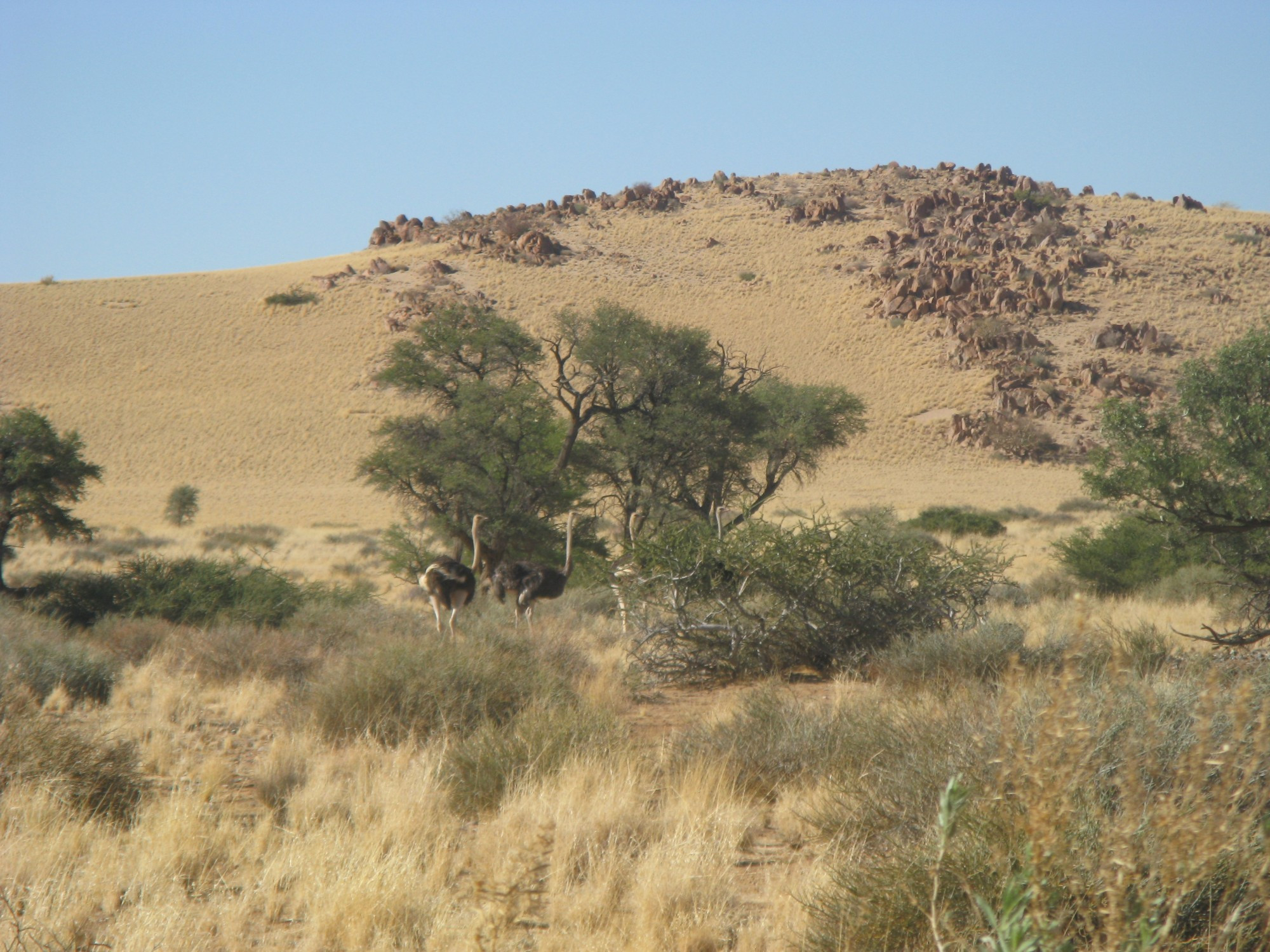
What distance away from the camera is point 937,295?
256 ft

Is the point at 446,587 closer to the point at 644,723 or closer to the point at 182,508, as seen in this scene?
the point at 644,723

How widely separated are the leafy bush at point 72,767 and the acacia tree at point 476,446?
38.1ft

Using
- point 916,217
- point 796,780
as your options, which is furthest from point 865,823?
point 916,217

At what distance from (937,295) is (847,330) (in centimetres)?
767

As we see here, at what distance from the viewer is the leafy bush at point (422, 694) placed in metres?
8.18

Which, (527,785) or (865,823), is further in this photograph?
(527,785)

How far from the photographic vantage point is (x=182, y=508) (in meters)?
41.3

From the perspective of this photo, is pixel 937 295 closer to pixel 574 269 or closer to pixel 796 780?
pixel 574 269

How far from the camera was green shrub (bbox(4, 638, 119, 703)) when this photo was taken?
8.93m

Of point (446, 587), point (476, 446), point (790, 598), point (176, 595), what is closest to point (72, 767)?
point (790, 598)

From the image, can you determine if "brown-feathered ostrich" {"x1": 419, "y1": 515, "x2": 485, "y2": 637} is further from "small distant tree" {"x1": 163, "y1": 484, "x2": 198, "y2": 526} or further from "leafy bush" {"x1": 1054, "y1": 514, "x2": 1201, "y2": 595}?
"small distant tree" {"x1": 163, "y1": 484, "x2": 198, "y2": 526}

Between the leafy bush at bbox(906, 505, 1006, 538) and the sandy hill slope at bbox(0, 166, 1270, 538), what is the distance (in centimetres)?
1113

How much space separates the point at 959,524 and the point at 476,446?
20351 mm

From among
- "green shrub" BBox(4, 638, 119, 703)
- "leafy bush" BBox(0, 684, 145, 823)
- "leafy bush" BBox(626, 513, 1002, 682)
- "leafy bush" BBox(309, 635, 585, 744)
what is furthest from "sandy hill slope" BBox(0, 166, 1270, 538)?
"leafy bush" BBox(0, 684, 145, 823)
